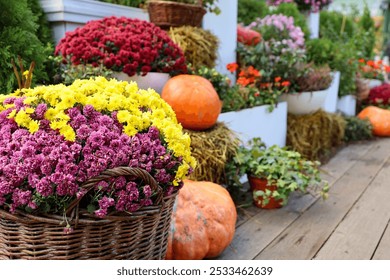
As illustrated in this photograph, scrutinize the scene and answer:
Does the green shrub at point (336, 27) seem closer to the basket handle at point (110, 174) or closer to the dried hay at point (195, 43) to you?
the dried hay at point (195, 43)

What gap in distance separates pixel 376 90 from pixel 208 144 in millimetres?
4045

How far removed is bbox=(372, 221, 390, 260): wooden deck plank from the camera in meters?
2.00

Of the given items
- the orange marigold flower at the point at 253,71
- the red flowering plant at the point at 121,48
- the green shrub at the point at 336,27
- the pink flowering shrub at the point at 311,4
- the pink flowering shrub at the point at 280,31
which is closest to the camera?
the red flowering plant at the point at 121,48

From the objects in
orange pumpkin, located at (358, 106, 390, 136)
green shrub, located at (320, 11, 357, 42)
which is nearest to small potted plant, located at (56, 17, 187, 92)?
orange pumpkin, located at (358, 106, 390, 136)

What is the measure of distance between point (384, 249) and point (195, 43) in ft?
5.93

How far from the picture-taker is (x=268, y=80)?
3.78 meters

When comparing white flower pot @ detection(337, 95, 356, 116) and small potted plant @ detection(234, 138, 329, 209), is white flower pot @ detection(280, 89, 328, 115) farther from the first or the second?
white flower pot @ detection(337, 95, 356, 116)

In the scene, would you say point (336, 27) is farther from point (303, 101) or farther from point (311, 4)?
point (303, 101)

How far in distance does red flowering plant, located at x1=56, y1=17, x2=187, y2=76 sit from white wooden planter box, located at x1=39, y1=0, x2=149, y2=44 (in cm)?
27

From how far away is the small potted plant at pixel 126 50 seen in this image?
2.45 metres

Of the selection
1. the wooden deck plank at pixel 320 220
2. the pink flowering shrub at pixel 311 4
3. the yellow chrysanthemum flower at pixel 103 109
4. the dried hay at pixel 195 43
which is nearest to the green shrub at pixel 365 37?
the pink flowering shrub at pixel 311 4

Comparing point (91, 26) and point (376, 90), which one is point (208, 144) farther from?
point (376, 90)

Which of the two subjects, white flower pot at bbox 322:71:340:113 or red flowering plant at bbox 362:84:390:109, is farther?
red flowering plant at bbox 362:84:390:109

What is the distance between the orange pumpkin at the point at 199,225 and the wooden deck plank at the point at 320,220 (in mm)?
220
